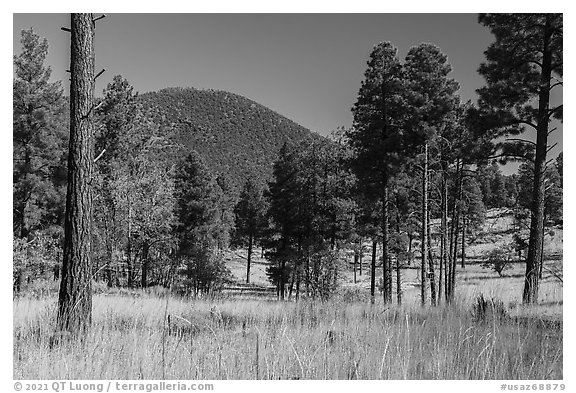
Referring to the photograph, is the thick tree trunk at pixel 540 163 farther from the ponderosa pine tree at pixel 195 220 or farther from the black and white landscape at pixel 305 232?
the ponderosa pine tree at pixel 195 220

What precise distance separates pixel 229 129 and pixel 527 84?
11137 cm

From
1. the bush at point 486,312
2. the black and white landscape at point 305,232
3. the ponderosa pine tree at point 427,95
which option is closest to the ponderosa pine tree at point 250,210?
the black and white landscape at point 305,232

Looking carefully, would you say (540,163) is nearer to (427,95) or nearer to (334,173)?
(427,95)

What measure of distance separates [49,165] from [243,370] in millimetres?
15854

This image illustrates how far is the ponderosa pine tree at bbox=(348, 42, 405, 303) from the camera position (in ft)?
60.6

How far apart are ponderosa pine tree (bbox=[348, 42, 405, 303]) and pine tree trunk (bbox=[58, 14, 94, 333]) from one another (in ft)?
48.7

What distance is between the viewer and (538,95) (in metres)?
10.4

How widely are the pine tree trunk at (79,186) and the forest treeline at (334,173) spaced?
304 centimetres

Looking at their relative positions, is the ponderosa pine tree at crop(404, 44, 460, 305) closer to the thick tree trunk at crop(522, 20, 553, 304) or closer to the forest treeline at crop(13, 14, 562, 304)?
the forest treeline at crop(13, 14, 562, 304)

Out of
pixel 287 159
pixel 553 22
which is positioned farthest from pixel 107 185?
pixel 553 22

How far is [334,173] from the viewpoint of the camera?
85.3ft

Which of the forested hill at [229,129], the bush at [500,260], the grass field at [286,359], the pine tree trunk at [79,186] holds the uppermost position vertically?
the forested hill at [229,129]

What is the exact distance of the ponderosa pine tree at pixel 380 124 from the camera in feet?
60.6

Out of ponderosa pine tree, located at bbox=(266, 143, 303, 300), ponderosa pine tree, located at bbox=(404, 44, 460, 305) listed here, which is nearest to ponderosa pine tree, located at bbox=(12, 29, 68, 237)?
ponderosa pine tree, located at bbox=(266, 143, 303, 300)
